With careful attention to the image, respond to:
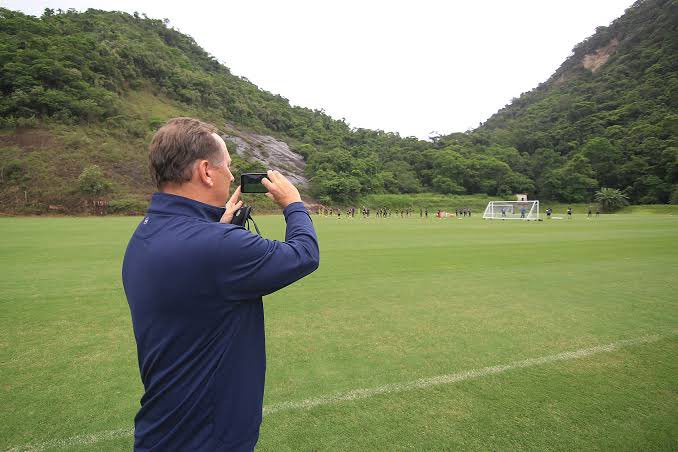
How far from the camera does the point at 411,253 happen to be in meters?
15.5

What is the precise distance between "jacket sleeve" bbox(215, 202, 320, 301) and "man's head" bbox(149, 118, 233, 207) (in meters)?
0.27

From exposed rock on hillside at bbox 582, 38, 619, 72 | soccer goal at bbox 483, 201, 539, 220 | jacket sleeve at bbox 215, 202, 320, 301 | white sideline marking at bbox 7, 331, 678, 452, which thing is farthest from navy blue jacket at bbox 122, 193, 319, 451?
exposed rock on hillside at bbox 582, 38, 619, 72

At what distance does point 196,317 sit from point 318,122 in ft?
426

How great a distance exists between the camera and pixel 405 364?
16.3 ft

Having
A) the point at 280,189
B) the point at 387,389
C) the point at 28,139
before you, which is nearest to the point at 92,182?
the point at 28,139

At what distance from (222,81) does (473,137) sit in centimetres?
7731

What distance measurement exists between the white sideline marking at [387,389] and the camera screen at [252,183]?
8.56 ft

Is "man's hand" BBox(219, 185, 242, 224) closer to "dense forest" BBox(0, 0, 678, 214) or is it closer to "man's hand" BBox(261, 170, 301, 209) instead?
"man's hand" BBox(261, 170, 301, 209)

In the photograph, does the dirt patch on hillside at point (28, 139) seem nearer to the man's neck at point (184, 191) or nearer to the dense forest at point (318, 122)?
the dense forest at point (318, 122)

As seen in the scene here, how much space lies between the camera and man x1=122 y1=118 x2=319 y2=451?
1529 millimetres

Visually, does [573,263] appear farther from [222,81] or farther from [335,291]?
[222,81]

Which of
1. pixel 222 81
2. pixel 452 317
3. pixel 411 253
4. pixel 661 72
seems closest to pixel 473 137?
pixel 661 72

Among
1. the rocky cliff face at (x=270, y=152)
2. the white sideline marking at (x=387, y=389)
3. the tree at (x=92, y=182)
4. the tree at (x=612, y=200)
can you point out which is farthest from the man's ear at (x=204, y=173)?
the tree at (x=612, y=200)

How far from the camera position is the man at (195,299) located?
1.53m
